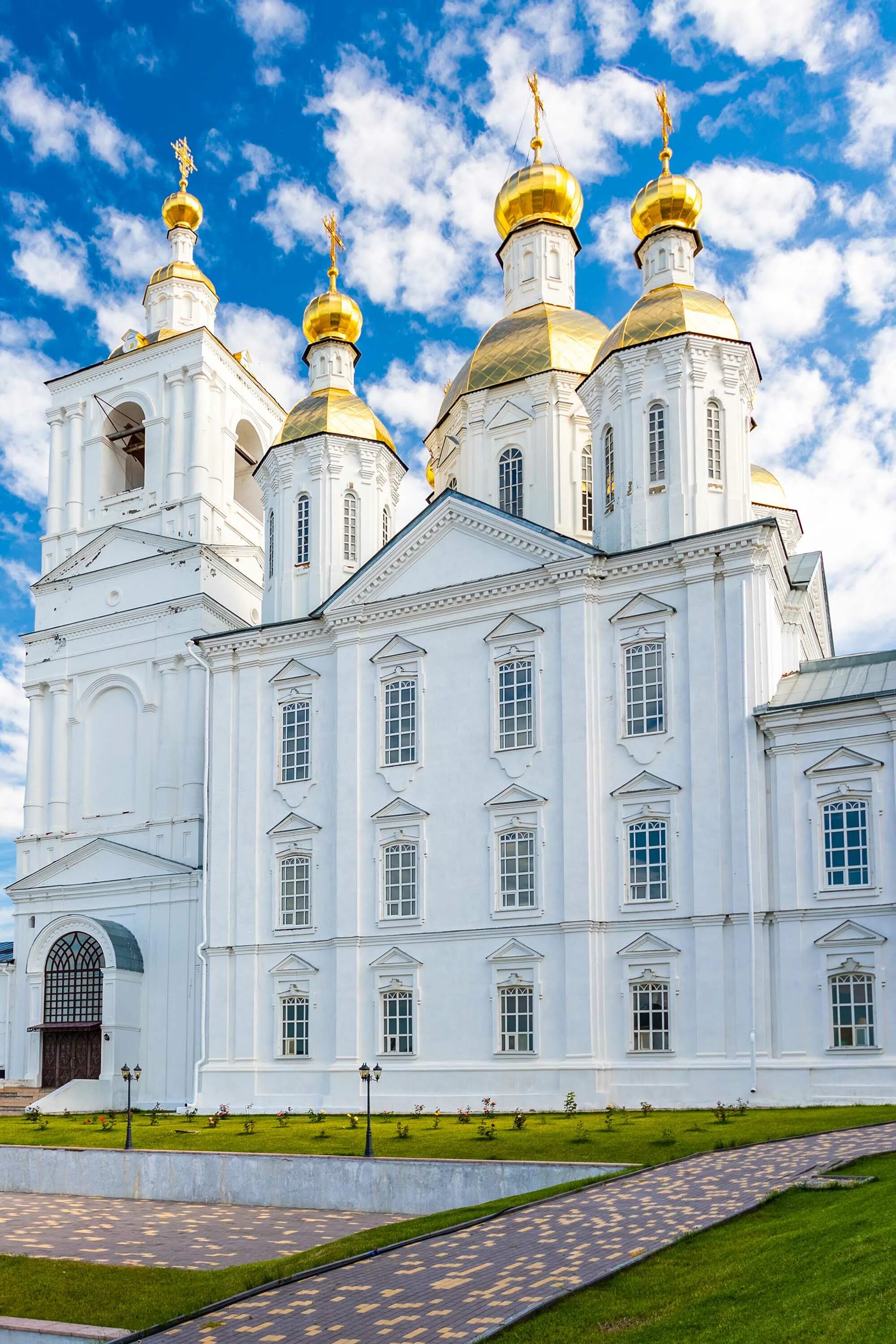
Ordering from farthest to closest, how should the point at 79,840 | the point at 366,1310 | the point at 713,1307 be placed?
1. the point at 79,840
2. the point at 366,1310
3. the point at 713,1307

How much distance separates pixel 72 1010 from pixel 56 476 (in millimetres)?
16193

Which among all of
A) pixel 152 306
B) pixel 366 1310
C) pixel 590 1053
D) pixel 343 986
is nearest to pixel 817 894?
pixel 590 1053

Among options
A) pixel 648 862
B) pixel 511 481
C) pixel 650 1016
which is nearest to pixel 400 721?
pixel 648 862

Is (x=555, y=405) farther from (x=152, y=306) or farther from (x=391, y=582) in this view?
(x=152, y=306)

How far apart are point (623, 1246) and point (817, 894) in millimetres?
15242

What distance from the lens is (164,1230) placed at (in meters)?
17.2

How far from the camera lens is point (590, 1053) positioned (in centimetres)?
2695

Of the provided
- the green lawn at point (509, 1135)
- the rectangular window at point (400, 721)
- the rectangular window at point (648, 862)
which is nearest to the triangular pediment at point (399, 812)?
the rectangular window at point (400, 721)

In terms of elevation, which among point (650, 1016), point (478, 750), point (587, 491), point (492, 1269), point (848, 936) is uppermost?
point (587, 491)

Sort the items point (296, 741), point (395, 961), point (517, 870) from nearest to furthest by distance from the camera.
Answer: point (517, 870) < point (395, 961) < point (296, 741)

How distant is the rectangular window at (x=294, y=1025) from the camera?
30859mm

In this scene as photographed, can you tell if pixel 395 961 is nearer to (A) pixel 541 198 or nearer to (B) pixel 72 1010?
(B) pixel 72 1010

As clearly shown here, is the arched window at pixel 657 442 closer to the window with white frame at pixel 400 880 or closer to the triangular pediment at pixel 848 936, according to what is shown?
the window with white frame at pixel 400 880

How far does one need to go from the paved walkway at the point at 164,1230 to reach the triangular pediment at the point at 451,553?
15161mm
